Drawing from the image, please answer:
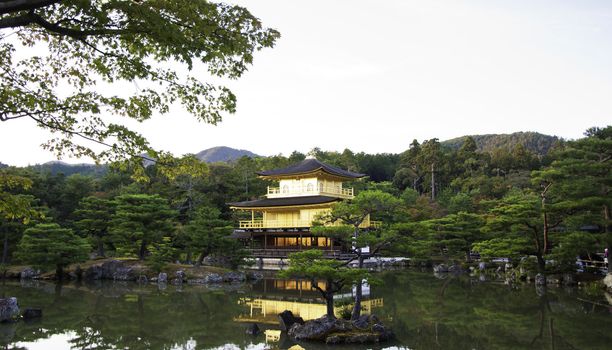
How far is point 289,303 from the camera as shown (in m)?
16.2

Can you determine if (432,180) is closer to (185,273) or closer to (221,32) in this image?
(185,273)

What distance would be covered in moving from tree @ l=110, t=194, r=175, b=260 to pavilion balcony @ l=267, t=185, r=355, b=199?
11.4 meters

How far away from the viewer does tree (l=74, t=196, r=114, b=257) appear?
25281mm

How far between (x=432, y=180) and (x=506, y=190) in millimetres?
9659

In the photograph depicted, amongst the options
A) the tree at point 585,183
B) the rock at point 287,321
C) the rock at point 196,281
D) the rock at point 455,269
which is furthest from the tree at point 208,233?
the tree at point 585,183

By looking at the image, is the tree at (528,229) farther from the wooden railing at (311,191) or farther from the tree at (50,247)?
the tree at (50,247)

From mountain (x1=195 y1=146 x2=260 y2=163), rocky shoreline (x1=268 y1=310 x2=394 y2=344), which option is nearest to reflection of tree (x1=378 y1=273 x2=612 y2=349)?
rocky shoreline (x1=268 y1=310 x2=394 y2=344)

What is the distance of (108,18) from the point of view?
4.39 m

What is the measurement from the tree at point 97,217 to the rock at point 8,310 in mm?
12527

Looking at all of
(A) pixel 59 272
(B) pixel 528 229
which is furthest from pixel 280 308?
(A) pixel 59 272

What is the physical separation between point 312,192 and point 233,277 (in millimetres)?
10953

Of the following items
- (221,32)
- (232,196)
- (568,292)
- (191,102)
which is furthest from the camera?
(232,196)

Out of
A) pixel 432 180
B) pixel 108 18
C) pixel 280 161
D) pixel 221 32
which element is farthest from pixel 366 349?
pixel 432 180

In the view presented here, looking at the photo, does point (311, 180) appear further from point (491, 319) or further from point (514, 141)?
point (514, 141)
